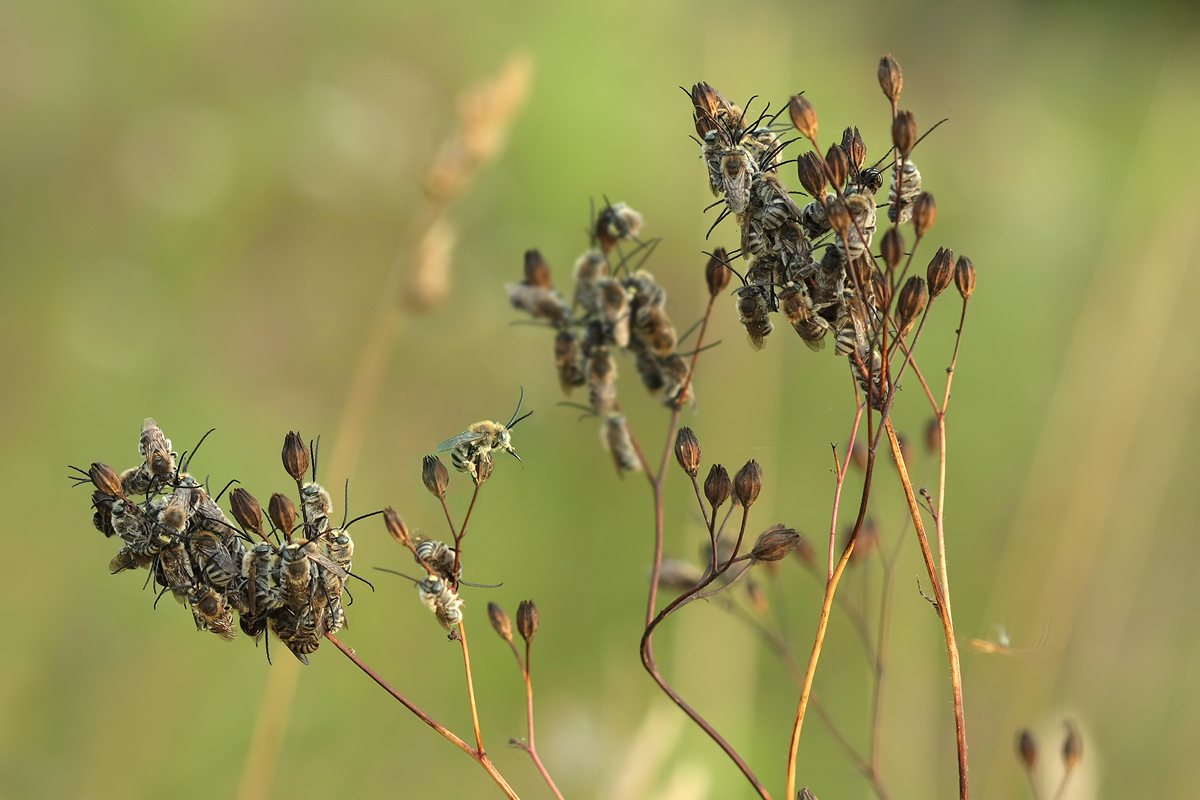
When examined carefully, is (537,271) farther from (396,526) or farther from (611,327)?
(396,526)

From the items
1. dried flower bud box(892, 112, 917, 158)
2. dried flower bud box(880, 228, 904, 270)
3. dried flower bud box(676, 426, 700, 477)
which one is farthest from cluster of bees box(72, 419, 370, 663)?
dried flower bud box(892, 112, 917, 158)

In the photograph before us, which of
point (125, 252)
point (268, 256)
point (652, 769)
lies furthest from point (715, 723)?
point (125, 252)

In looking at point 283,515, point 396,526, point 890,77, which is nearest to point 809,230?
point 890,77

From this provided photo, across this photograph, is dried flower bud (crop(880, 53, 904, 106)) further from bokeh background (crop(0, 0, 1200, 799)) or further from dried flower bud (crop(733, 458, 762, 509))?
bokeh background (crop(0, 0, 1200, 799))

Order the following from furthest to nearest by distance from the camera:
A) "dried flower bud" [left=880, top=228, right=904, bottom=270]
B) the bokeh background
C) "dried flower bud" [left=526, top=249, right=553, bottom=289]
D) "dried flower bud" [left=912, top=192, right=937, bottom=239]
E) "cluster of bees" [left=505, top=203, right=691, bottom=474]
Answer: the bokeh background < "dried flower bud" [left=526, top=249, right=553, bottom=289] < "cluster of bees" [left=505, top=203, right=691, bottom=474] < "dried flower bud" [left=912, top=192, right=937, bottom=239] < "dried flower bud" [left=880, top=228, right=904, bottom=270]

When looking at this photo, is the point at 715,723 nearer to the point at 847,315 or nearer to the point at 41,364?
the point at 847,315

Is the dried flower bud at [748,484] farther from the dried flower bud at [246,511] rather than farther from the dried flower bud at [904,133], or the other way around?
the dried flower bud at [246,511]

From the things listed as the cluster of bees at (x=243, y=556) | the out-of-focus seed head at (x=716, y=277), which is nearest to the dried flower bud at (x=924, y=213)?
the out-of-focus seed head at (x=716, y=277)
